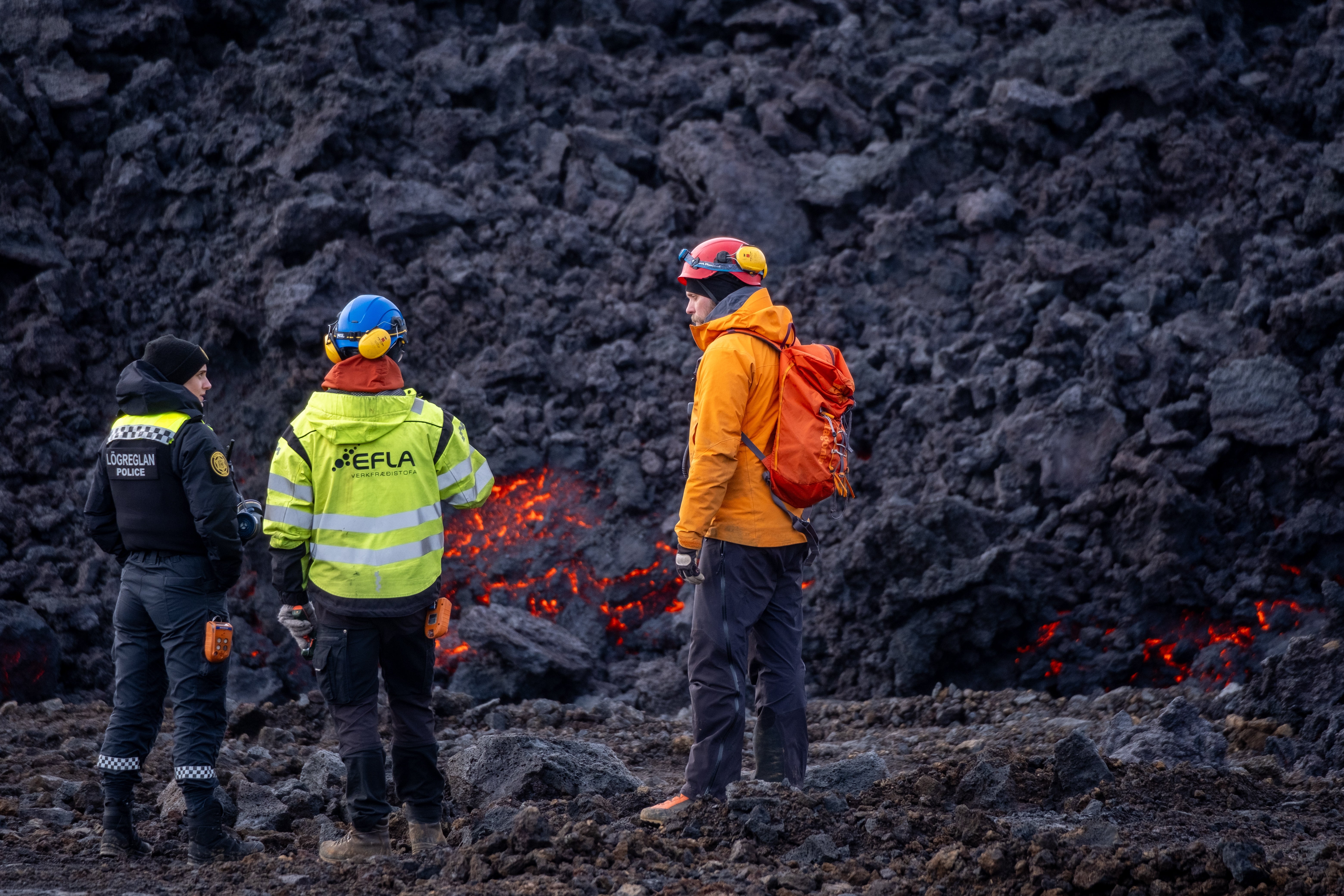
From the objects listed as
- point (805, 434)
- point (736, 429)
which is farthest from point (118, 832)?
point (805, 434)

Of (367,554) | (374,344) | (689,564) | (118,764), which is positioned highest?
(374,344)

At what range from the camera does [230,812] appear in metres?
5.00

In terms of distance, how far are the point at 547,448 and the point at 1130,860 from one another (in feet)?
22.3

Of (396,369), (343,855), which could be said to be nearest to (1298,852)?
(343,855)

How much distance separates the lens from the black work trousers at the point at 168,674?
4457mm

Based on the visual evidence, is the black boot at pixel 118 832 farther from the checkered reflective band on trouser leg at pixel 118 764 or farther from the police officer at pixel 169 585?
the checkered reflective band on trouser leg at pixel 118 764

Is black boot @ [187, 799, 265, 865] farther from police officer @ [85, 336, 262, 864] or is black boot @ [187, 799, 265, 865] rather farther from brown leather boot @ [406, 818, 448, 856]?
brown leather boot @ [406, 818, 448, 856]

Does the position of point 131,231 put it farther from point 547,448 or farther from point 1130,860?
point 1130,860

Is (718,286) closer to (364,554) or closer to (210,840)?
(364,554)

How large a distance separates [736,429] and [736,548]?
17.4 inches

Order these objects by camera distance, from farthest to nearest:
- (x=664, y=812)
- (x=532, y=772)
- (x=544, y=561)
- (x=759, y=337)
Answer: (x=544, y=561) < (x=532, y=772) < (x=759, y=337) < (x=664, y=812)

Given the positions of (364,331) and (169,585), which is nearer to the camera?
(364,331)

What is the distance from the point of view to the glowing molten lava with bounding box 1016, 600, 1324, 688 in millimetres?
7617

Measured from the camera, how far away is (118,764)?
452cm
